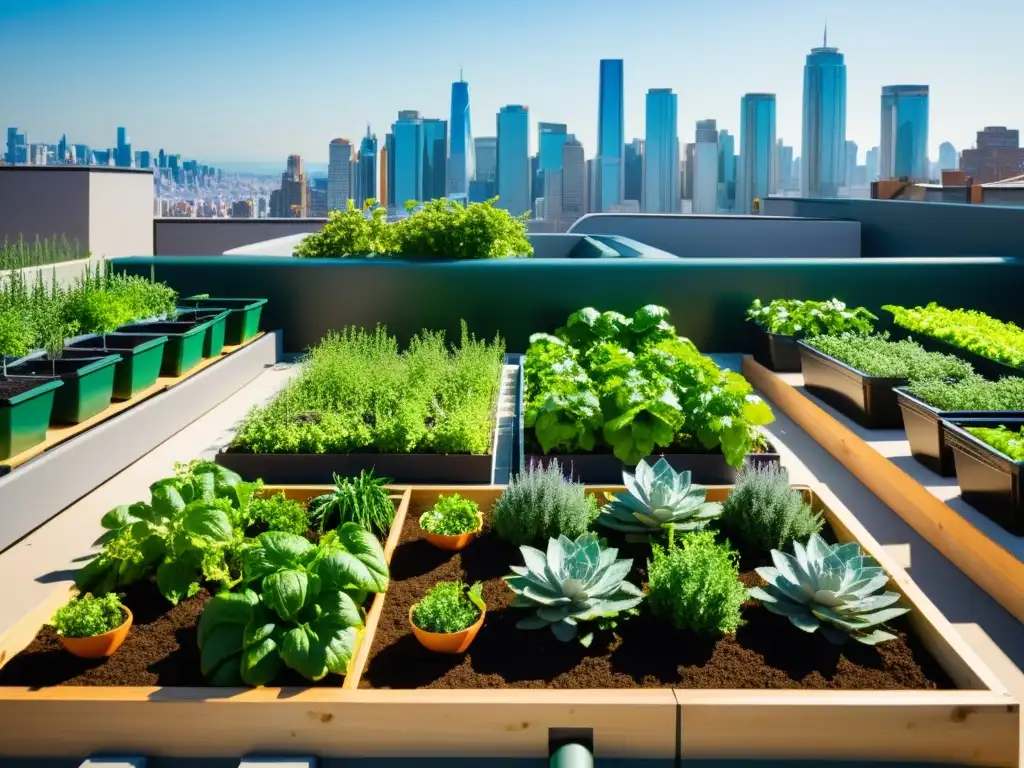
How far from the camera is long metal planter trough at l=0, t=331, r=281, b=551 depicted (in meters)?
3.57

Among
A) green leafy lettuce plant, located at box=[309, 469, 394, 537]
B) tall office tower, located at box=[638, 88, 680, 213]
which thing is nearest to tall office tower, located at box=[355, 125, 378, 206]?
tall office tower, located at box=[638, 88, 680, 213]

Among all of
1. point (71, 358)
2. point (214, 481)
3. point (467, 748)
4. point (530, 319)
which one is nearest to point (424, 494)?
point (214, 481)

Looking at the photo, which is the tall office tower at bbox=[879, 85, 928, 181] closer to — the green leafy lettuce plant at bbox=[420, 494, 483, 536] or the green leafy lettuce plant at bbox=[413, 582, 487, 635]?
the green leafy lettuce plant at bbox=[420, 494, 483, 536]

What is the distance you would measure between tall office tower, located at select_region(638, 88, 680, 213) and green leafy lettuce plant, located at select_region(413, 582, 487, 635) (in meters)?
36.9

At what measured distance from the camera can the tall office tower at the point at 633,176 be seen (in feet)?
147

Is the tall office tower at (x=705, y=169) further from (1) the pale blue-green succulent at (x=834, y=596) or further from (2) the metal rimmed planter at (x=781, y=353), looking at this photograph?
(1) the pale blue-green succulent at (x=834, y=596)

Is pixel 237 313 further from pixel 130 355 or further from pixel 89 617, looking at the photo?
pixel 89 617

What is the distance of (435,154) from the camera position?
40781 millimetres

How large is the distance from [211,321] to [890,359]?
Result: 3865mm

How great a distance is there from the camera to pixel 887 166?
172ft

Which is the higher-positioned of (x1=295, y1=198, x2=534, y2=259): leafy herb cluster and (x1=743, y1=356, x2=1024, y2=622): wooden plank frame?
(x1=295, y1=198, x2=534, y2=259): leafy herb cluster

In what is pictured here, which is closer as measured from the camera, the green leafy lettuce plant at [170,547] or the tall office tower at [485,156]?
the green leafy lettuce plant at [170,547]

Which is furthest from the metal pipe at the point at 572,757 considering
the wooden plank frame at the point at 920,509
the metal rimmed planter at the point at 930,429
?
the metal rimmed planter at the point at 930,429

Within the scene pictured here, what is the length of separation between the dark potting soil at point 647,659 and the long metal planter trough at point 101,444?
1.69 meters
